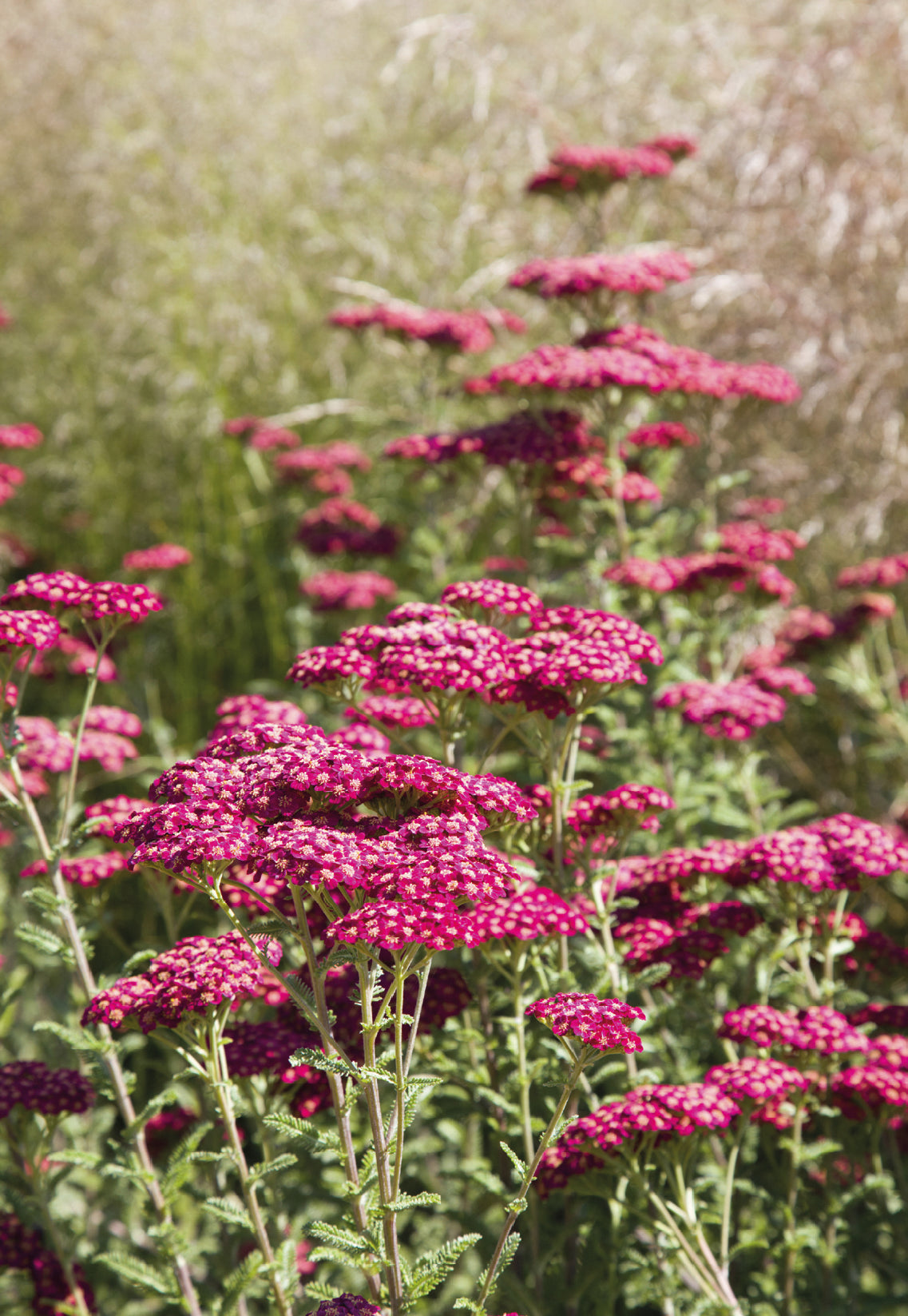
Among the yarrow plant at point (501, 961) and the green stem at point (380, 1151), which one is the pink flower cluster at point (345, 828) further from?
the green stem at point (380, 1151)

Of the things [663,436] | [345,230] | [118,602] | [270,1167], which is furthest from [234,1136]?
[345,230]

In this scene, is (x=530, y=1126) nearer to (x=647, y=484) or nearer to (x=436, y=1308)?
(x=436, y=1308)

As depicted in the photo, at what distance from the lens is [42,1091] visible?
2.46 m

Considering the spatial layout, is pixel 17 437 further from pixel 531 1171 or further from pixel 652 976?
pixel 531 1171

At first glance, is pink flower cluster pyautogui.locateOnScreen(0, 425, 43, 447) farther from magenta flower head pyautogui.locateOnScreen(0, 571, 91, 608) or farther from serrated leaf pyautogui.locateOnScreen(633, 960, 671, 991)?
serrated leaf pyautogui.locateOnScreen(633, 960, 671, 991)

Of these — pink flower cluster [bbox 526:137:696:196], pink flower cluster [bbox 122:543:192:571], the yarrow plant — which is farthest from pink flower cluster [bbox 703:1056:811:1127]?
pink flower cluster [bbox 526:137:696:196]

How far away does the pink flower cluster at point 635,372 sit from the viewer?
3.44 meters

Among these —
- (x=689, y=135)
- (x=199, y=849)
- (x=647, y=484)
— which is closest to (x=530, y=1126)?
(x=199, y=849)

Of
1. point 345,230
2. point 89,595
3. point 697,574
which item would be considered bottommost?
point 89,595

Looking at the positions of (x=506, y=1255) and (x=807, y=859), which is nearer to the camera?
(x=506, y=1255)

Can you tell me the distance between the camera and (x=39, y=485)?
284 inches

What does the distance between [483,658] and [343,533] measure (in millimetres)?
3032

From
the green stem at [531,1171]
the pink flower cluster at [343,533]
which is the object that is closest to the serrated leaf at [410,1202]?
the green stem at [531,1171]

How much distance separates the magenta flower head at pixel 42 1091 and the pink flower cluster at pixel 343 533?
2.88m
